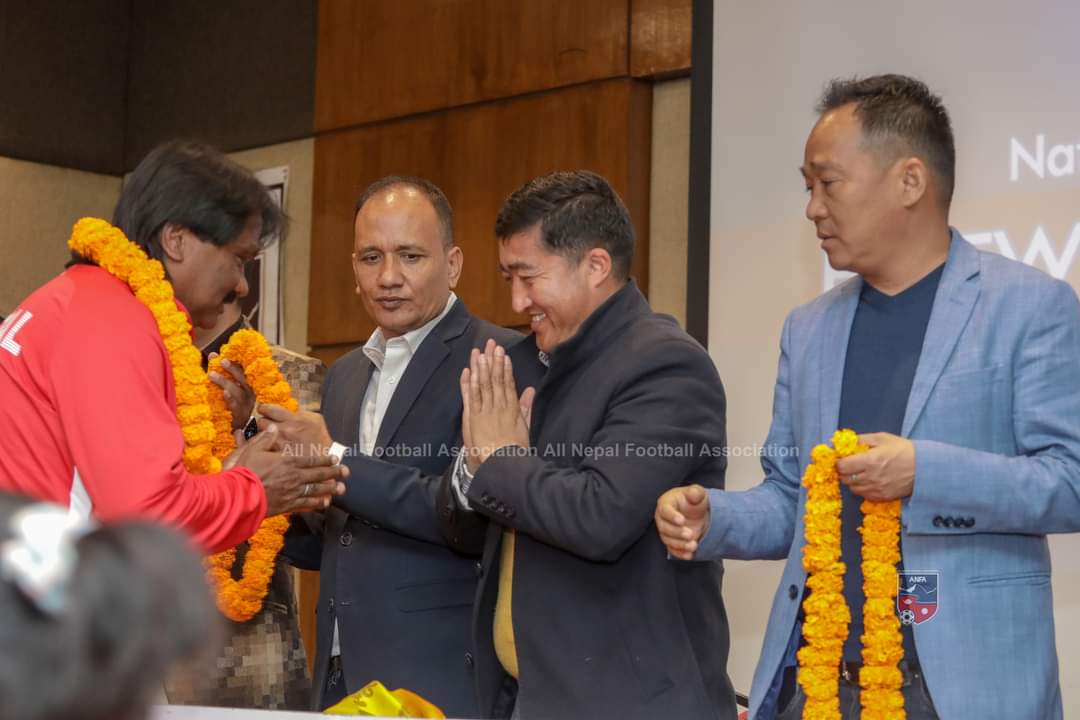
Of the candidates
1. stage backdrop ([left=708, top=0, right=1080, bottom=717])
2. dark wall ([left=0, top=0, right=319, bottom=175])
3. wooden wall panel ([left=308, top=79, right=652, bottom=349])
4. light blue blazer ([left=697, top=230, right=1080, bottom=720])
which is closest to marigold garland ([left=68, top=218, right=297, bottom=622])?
light blue blazer ([left=697, top=230, right=1080, bottom=720])

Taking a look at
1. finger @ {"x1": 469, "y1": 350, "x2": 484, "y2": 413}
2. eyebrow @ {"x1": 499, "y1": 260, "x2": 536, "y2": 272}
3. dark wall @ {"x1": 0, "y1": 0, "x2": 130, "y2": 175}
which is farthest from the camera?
dark wall @ {"x1": 0, "y1": 0, "x2": 130, "y2": 175}

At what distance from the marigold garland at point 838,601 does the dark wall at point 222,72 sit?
15.5 feet

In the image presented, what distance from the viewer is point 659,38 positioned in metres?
5.21

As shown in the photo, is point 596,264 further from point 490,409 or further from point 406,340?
point 406,340

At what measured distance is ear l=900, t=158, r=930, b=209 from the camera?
2.36 metres

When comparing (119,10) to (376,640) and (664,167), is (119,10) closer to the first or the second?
(664,167)

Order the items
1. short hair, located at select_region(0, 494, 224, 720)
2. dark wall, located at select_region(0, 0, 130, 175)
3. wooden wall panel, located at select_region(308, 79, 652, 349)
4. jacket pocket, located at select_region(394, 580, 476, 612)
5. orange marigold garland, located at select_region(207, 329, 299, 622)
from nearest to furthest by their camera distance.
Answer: short hair, located at select_region(0, 494, 224, 720) → jacket pocket, located at select_region(394, 580, 476, 612) → orange marigold garland, located at select_region(207, 329, 299, 622) → wooden wall panel, located at select_region(308, 79, 652, 349) → dark wall, located at select_region(0, 0, 130, 175)

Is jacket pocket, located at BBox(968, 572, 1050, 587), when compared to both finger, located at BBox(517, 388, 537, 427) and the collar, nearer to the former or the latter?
finger, located at BBox(517, 388, 537, 427)

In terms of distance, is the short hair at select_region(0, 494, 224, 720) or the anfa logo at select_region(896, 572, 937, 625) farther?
the anfa logo at select_region(896, 572, 937, 625)

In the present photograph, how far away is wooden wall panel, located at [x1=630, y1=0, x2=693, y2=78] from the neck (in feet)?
9.52

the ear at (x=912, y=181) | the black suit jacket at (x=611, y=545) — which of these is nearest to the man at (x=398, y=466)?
the black suit jacket at (x=611, y=545)

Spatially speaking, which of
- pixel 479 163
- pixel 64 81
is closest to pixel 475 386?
pixel 479 163

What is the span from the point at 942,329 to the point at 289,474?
1.35m

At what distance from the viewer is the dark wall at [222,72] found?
6582 millimetres
